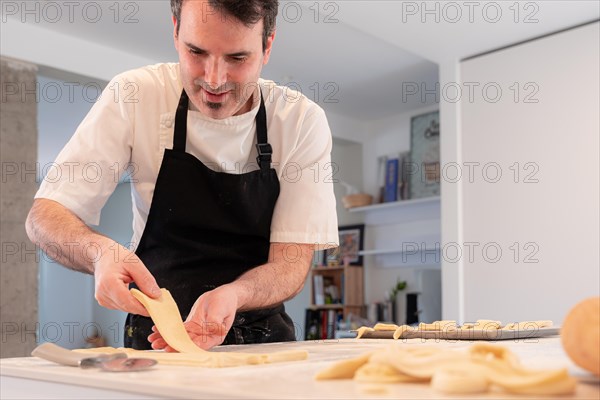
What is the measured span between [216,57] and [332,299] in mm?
5405

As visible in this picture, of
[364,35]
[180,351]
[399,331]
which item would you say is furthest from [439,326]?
[364,35]

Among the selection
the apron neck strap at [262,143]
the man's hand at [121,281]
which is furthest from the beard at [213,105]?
the man's hand at [121,281]

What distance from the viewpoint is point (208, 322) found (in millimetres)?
1273

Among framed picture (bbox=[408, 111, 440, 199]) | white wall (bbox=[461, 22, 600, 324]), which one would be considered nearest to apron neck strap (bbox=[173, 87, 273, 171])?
white wall (bbox=[461, 22, 600, 324])

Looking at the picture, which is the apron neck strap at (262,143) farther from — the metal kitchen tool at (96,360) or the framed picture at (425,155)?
the framed picture at (425,155)

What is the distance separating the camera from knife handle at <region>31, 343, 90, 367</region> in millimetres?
912

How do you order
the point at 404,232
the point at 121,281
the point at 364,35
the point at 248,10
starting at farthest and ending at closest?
1. the point at 404,232
2. the point at 364,35
3. the point at 248,10
4. the point at 121,281

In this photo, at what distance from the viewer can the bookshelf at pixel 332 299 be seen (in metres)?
6.66

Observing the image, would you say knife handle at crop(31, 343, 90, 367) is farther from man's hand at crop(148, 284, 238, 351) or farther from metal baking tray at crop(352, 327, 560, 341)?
metal baking tray at crop(352, 327, 560, 341)

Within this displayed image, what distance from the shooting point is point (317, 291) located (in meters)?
6.81

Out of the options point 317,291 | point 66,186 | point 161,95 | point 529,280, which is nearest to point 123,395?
point 66,186

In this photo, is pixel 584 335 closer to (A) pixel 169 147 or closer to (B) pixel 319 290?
(A) pixel 169 147

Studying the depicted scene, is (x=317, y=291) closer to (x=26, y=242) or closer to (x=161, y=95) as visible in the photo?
(x=26, y=242)

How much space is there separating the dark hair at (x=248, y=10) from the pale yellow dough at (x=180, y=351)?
60 cm
